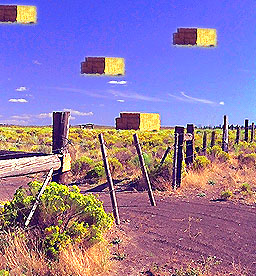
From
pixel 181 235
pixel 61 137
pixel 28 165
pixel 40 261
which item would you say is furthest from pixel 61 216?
pixel 181 235

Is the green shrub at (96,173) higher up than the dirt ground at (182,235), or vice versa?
the green shrub at (96,173)

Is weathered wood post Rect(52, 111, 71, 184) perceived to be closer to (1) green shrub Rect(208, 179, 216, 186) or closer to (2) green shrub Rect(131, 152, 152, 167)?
(1) green shrub Rect(208, 179, 216, 186)

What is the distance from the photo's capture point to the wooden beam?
5965 millimetres

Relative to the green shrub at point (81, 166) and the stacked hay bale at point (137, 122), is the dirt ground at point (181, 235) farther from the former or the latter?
the stacked hay bale at point (137, 122)

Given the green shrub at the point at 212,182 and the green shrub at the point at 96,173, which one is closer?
the green shrub at the point at 212,182

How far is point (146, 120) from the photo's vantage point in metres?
17.4

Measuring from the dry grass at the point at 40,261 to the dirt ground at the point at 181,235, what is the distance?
1.45 ft


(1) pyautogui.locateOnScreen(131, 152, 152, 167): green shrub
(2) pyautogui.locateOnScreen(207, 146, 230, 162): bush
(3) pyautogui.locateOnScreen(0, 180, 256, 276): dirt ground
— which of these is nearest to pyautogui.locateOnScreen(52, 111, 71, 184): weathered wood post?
(3) pyautogui.locateOnScreen(0, 180, 256, 276): dirt ground

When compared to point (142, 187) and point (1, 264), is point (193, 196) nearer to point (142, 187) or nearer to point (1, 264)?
point (142, 187)

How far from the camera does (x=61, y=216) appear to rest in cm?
628

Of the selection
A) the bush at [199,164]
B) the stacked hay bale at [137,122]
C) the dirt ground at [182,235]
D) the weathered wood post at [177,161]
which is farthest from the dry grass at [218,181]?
the stacked hay bale at [137,122]

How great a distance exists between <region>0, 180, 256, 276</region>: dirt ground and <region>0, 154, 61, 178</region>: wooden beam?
1.88 m

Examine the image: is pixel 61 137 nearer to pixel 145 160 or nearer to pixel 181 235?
pixel 181 235

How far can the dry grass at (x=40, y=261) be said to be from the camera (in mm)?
5461
